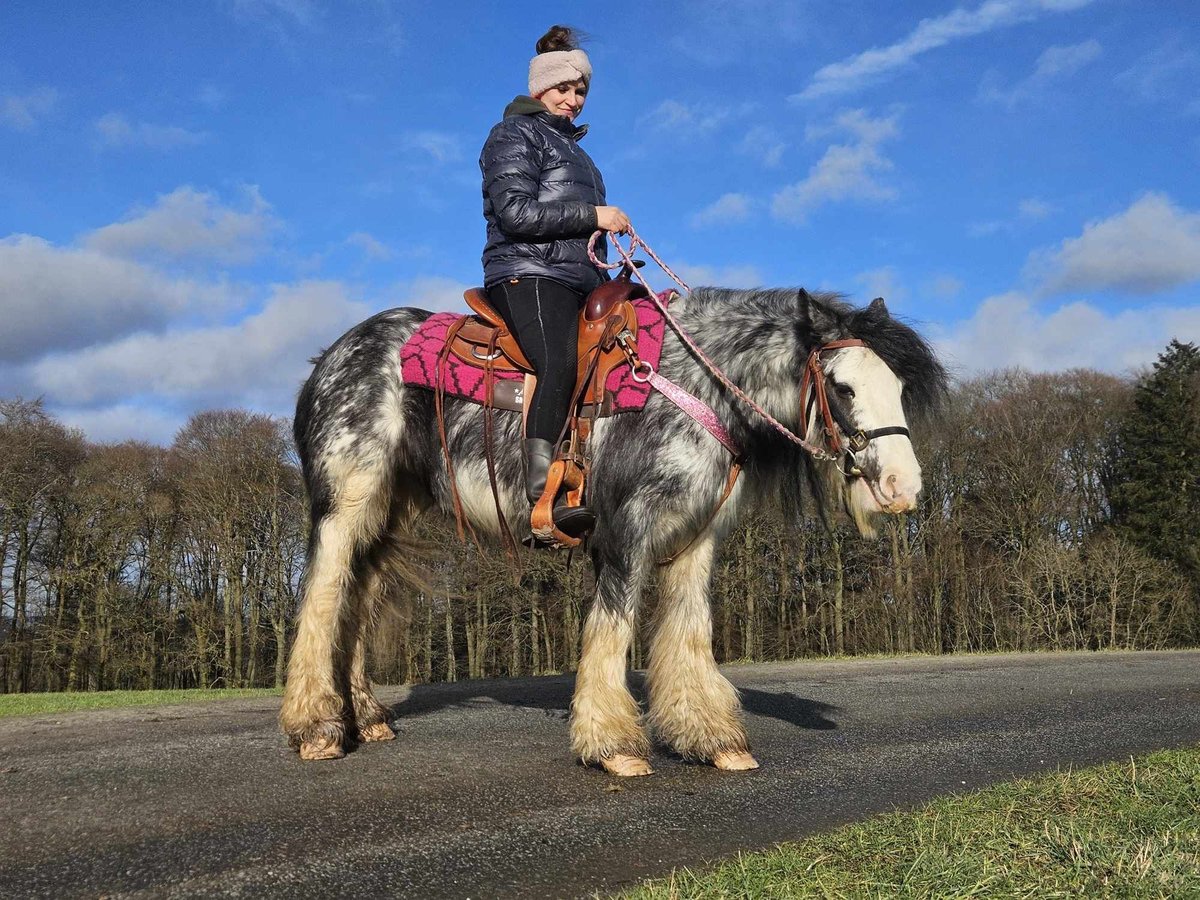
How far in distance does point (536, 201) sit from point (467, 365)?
116 centimetres

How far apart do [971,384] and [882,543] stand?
22.2 ft

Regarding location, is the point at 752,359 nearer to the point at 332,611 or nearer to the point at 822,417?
the point at 822,417

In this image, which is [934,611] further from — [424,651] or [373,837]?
[373,837]

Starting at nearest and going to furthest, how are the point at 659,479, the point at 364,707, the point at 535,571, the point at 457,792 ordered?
the point at 457,792, the point at 659,479, the point at 364,707, the point at 535,571

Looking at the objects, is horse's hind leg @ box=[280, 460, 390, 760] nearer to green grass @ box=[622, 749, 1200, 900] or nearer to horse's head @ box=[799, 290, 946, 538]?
horse's head @ box=[799, 290, 946, 538]

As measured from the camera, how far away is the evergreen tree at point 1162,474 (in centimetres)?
3531

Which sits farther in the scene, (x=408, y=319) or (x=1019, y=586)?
(x=1019, y=586)

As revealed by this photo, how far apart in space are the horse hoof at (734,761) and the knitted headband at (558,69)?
4466 mm

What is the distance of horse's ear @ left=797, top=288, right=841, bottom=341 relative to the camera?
552 cm

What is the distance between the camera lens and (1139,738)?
6375 millimetres

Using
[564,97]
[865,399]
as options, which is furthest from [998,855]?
[564,97]

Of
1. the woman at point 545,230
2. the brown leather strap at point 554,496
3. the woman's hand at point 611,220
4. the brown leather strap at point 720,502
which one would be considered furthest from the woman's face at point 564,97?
the brown leather strap at point 720,502

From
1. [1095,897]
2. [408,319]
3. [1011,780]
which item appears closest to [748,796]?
[1011,780]

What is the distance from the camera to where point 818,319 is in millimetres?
5570
